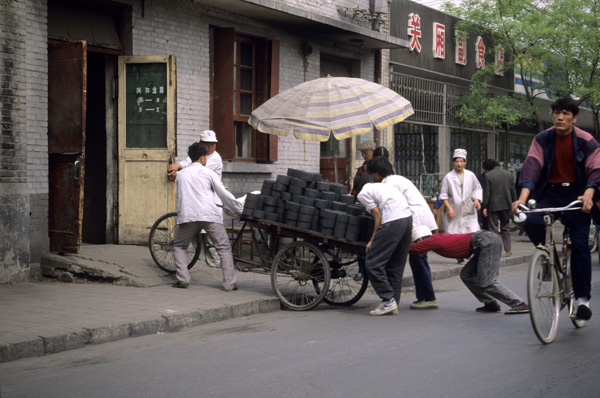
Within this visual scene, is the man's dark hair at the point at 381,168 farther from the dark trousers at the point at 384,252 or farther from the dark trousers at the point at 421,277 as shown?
the dark trousers at the point at 421,277

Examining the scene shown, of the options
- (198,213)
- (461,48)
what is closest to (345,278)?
(198,213)

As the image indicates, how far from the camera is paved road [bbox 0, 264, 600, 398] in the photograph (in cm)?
514

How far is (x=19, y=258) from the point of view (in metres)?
9.76

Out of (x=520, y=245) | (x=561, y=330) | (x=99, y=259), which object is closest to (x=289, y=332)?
(x=561, y=330)

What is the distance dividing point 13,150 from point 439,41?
13911 mm

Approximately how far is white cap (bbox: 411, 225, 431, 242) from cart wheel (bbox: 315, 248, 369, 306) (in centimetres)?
66

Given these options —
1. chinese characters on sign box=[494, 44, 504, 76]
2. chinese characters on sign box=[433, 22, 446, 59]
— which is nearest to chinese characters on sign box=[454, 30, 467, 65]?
chinese characters on sign box=[433, 22, 446, 59]

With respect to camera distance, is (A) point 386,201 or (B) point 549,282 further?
(A) point 386,201

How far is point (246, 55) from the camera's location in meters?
14.3

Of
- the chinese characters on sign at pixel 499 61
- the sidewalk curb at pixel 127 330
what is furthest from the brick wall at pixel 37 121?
the chinese characters on sign at pixel 499 61

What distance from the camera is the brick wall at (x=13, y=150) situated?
378 inches

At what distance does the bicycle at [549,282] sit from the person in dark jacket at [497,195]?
7342mm

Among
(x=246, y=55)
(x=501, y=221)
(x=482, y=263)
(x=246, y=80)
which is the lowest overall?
(x=482, y=263)

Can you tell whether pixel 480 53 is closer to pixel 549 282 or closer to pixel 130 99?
pixel 130 99
